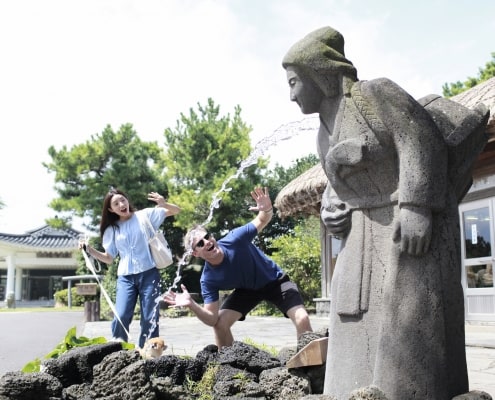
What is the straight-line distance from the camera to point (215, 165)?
837 inches

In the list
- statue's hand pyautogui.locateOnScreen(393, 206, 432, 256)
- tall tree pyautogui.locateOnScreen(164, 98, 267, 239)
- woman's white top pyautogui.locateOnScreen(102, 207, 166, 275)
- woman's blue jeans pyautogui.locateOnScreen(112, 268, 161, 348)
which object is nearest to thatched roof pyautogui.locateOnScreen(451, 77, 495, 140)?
woman's white top pyautogui.locateOnScreen(102, 207, 166, 275)

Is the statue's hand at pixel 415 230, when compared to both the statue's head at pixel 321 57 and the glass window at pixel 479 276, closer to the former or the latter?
the statue's head at pixel 321 57

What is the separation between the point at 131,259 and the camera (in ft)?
17.0

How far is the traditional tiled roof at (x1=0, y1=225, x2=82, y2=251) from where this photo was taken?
35344 millimetres

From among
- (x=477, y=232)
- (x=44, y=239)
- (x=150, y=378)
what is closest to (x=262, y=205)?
(x=150, y=378)

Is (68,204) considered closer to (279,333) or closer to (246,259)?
(279,333)

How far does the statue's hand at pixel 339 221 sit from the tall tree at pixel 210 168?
16.5 m

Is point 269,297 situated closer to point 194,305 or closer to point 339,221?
point 194,305

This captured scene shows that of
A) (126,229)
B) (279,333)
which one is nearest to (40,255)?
(279,333)

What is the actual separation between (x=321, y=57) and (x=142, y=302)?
3.05m

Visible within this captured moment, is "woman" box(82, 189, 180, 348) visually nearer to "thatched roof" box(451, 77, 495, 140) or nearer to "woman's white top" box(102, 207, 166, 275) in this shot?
"woman's white top" box(102, 207, 166, 275)

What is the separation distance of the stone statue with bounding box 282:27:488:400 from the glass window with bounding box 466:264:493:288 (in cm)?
763

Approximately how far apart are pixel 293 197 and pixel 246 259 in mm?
7838

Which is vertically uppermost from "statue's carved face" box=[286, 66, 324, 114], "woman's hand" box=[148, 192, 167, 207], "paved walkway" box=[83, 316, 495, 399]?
"statue's carved face" box=[286, 66, 324, 114]
